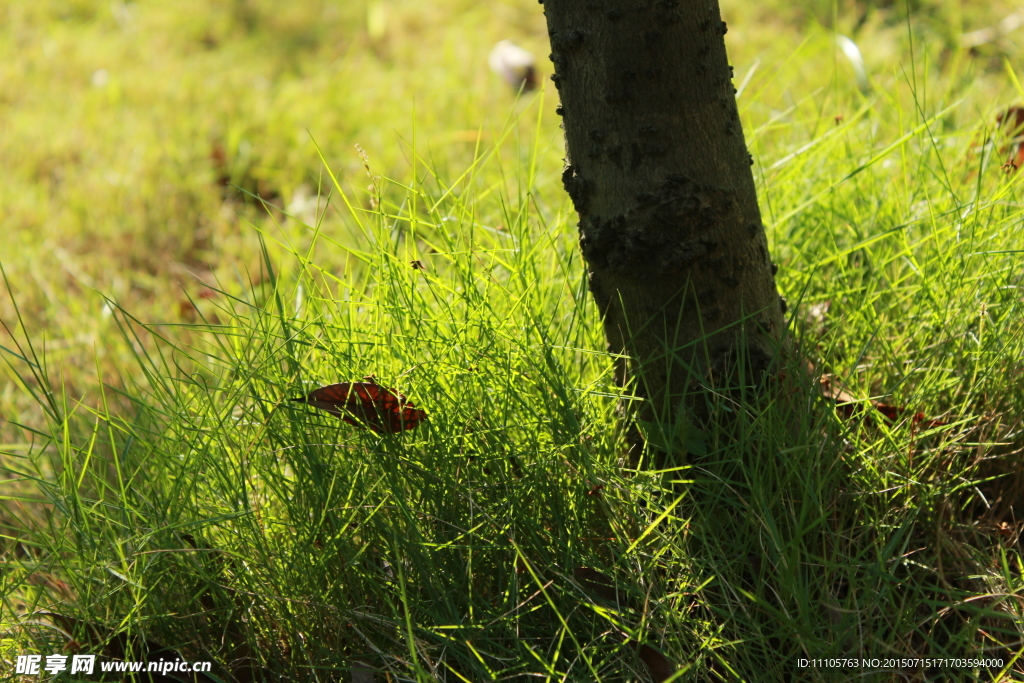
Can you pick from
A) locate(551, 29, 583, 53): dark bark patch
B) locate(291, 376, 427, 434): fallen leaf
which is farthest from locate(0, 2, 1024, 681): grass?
locate(551, 29, 583, 53): dark bark patch

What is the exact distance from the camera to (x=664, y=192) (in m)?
1.36

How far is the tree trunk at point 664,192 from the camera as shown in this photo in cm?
133

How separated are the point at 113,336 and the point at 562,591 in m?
1.83

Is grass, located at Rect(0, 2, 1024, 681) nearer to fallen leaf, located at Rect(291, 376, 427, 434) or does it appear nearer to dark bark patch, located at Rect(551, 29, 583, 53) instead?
fallen leaf, located at Rect(291, 376, 427, 434)

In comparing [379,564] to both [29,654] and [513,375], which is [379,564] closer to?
[513,375]

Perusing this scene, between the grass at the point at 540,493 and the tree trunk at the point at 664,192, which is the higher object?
the tree trunk at the point at 664,192

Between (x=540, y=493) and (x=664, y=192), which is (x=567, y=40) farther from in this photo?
(x=540, y=493)

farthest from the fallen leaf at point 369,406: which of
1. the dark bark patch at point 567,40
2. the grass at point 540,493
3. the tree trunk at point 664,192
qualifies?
the dark bark patch at point 567,40

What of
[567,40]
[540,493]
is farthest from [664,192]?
[540,493]

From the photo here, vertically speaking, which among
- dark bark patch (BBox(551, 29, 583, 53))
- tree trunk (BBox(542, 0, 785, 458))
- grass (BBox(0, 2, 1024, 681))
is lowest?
grass (BBox(0, 2, 1024, 681))

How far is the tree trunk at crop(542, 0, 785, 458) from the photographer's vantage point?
1326 millimetres

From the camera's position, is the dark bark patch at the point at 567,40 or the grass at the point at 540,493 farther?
the dark bark patch at the point at 567,40

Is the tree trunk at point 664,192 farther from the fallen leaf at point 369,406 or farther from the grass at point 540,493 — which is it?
the fallen leaf at point 369,406

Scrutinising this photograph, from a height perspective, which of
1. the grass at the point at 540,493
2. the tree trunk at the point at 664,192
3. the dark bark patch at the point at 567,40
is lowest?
the grass at the point at 540,493
